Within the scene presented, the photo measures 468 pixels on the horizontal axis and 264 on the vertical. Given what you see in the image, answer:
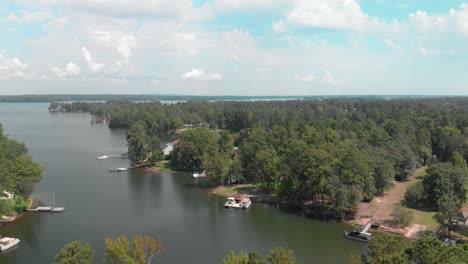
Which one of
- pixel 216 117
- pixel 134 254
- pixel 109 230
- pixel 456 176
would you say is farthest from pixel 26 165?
pixel 216 117

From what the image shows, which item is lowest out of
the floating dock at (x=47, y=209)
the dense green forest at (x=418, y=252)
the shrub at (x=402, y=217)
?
the floating dock at (x=47, y=209)

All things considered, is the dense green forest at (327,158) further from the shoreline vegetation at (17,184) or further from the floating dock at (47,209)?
the shoreline vegetation at (17,184)

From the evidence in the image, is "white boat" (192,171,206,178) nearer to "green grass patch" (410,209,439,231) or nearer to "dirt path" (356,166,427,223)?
"dirt path" (356,166,427,223)

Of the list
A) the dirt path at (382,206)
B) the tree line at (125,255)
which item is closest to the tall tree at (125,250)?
the tree line at (125,255)

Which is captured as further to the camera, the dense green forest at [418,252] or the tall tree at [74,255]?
the tall tree at [74,255]

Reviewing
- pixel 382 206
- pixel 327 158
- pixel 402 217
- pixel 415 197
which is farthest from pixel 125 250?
pixel 415 197

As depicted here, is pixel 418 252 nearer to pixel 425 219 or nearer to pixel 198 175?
pixel 425 219
